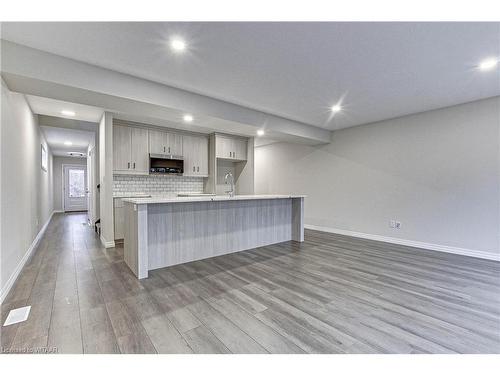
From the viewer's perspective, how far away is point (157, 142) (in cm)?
520

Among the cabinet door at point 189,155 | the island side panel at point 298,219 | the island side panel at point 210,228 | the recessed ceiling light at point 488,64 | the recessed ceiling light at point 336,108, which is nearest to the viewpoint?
the recessed ceiling light at point 488,64

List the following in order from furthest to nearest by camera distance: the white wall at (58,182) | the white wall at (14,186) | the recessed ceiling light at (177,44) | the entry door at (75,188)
A: the entry door at (75,188)
the white wall at (58,182)
the white wall at (14,186)
the recessed ceiling light at (177,44)

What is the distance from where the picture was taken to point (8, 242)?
254cm

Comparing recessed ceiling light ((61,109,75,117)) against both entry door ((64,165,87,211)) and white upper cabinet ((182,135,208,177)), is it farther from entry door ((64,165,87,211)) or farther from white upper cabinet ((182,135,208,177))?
entry door ((64,165,87,211))

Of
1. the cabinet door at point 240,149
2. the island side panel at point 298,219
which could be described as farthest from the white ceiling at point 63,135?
the island side panel at point 298,219

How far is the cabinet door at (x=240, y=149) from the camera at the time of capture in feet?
20.1

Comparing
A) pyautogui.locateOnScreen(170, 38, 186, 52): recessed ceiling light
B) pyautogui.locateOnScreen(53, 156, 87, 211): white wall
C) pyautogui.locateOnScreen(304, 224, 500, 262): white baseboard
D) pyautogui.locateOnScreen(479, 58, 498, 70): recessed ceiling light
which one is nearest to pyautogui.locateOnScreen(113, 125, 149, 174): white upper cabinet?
pyautogui.locateOnScreen(170, 38, 186, 52): recessed ceiling light

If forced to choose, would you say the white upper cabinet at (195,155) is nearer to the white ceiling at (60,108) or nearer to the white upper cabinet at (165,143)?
the white upper cabinet at (165,143)

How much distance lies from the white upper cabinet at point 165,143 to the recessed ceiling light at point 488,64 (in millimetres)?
5200

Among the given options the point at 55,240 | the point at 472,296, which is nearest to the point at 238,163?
the point at 55,240

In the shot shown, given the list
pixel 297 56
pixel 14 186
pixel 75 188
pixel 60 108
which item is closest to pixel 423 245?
pixel 297 56

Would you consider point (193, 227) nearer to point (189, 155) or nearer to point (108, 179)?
point (108, 179)

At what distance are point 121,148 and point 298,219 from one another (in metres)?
3.85
